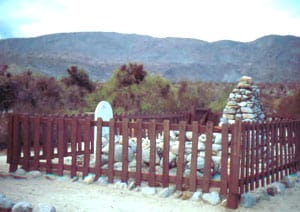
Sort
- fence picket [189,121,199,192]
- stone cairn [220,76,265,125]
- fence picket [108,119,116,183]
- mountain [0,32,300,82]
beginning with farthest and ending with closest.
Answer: mountain [0,32,300,82], stone cairn [220,76,265,125], fence picket [108,119,116,183], fence picket [189,121,199,192]

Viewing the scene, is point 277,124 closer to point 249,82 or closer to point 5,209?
point 249,82

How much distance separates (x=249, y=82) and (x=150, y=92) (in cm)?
1117

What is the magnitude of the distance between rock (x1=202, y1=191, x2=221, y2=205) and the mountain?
169 ft

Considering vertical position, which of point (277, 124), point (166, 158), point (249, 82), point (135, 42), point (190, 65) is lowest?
point (166, 158)

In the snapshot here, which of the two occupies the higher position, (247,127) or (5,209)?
(247,127)

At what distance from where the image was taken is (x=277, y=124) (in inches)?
301

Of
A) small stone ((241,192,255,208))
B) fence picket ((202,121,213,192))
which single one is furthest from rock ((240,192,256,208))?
fence picket ((202,121,213,192))

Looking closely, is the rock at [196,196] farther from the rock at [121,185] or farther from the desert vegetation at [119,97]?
the desert vegetation at [119,97]

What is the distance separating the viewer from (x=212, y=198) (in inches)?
244

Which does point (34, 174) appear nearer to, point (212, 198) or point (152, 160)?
point (152, 160)

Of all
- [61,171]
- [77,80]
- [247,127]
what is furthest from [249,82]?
[77,80]

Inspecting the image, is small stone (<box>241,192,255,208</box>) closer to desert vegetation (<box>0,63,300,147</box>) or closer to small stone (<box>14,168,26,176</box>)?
small stone (<box>14,168,26,176</box>)

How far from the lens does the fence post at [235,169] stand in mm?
6008

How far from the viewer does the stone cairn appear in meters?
10.7
